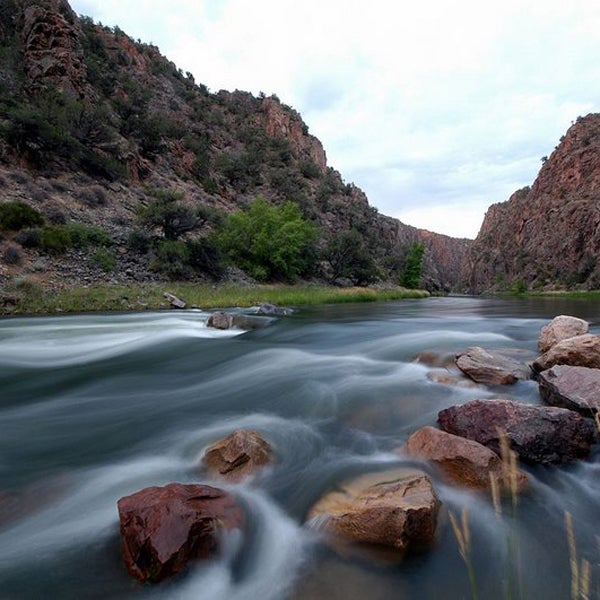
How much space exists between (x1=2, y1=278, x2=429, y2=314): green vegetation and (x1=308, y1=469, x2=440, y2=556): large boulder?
14760mm

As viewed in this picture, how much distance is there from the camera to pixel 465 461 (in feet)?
11.1

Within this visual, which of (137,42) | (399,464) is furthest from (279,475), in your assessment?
(137,42)

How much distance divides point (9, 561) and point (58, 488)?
943 millimetres

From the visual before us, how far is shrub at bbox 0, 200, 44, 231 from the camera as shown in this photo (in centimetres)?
1739

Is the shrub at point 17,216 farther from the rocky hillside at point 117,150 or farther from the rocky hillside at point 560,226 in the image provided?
the rocky hillside at point 560,226

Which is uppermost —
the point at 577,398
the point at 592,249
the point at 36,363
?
the point at 592,249

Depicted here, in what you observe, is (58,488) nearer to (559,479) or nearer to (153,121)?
(559,479)

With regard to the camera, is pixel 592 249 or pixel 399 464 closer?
pixel 399 464

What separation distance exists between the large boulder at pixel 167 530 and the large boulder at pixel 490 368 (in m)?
4.32

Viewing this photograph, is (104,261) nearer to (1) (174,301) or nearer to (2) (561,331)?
(1) (174,301)

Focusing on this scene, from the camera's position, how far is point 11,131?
2338cm

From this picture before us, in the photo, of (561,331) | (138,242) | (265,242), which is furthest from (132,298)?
(561,331)

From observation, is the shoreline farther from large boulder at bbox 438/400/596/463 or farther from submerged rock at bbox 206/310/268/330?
large boulder at bbox 438/400/596/463

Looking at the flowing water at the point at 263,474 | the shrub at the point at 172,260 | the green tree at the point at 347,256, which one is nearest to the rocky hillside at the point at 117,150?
the shrub at the point at 172,260
